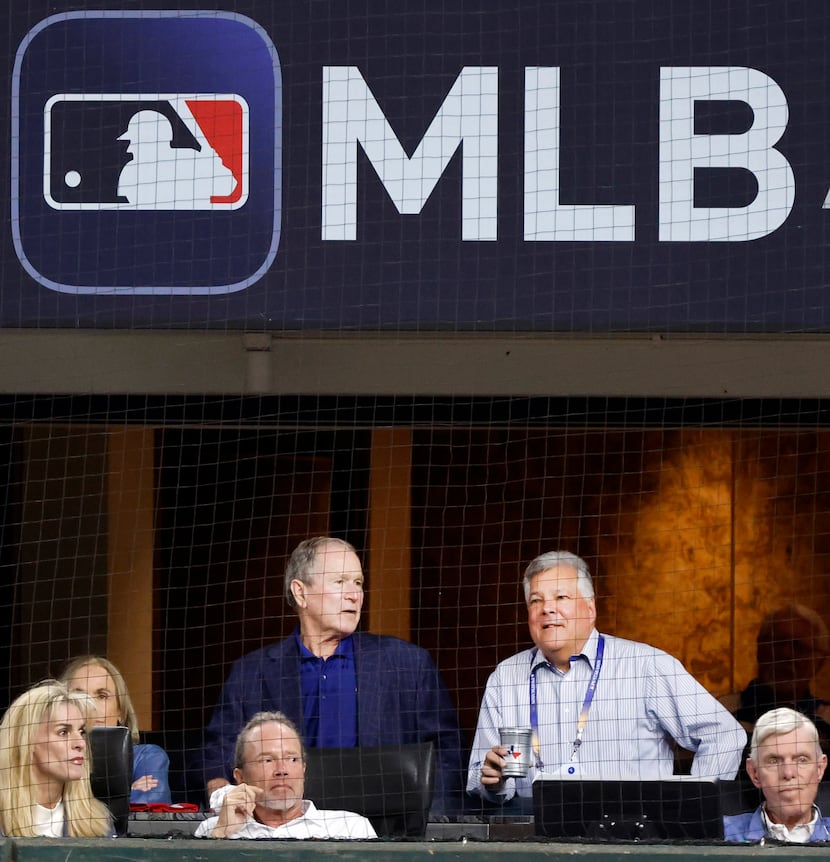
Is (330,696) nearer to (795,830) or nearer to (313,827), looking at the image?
(313,827)

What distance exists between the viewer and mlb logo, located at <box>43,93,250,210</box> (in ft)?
13.9

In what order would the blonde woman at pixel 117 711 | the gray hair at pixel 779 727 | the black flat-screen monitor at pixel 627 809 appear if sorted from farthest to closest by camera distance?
the blonde woman at pixel 117 711, the gray hair at pixel 779 727, the black flat-screen monitor at pixel 627 809

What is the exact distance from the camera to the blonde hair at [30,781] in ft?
12.2

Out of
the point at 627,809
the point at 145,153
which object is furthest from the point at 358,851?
the point at 145,153

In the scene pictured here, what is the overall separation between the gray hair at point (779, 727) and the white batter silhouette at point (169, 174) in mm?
1992

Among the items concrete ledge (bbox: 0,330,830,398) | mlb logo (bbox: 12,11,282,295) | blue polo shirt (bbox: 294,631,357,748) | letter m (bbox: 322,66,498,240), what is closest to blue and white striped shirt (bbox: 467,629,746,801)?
blue polo shirt (bbox: 294,631,357,748)

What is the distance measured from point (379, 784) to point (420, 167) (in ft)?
5.38

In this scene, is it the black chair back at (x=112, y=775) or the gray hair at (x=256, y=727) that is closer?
the black chair back at (x=112, y=775)

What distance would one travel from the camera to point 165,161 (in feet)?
13.9

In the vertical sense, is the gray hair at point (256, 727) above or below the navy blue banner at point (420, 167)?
below

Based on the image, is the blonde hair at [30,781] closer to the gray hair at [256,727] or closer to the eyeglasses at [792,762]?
the gray hair at [256,727]

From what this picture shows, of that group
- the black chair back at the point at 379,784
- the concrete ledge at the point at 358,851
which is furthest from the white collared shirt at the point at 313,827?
the concrete ledge at the point at 358,851

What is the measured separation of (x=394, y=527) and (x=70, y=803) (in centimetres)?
269

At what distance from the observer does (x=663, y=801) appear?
11.2ft
